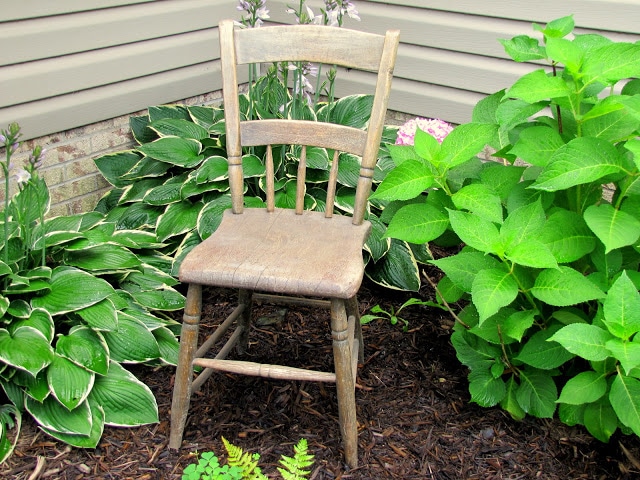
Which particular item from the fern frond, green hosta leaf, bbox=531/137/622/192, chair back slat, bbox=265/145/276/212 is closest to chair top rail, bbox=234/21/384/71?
chair back slat, bbox=265/145/276/212

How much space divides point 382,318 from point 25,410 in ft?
4.31

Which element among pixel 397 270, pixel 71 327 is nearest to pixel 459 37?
pixel 397 270

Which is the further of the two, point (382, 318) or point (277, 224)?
point (382, 318)

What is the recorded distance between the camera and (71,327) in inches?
90.2

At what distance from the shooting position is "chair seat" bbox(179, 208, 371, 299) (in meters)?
1.82

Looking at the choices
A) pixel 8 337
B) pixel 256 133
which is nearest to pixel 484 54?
pixel 256 133

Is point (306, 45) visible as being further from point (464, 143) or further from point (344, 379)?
point (344, 379)

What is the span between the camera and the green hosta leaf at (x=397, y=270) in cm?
281

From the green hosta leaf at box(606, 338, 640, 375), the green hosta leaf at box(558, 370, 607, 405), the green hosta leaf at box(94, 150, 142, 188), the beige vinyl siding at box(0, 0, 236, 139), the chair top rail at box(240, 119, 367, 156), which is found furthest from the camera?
the green hosta leaf at box(94, 150, 142, 188)

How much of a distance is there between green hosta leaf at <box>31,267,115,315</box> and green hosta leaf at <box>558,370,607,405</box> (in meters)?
1.44

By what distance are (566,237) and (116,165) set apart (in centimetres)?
207

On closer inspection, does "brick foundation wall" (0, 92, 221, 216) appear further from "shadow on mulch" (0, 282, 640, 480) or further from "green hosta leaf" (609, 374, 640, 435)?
"green hosta leaf" (609, 374, 640, 435)

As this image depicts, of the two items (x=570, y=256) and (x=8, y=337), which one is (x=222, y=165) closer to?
(x=8, y=337)

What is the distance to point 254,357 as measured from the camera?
254 centimetres
